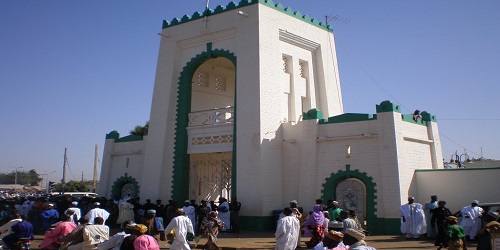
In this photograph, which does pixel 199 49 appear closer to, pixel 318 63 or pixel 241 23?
pixel 241 23

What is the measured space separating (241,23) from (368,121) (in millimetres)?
6599

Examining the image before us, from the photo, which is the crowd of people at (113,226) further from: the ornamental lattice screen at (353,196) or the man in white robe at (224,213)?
the ornamental lattice screen at (353,196)

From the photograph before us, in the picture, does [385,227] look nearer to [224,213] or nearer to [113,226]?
[224,213]

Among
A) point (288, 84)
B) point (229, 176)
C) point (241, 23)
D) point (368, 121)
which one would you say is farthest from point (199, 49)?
point (368, 121)

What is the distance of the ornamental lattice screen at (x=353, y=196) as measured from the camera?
1645 centimetres

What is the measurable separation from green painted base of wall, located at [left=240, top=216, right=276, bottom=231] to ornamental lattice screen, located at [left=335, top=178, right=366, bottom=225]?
2.66 m

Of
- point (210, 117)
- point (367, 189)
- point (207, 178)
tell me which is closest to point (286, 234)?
point (367, 189)

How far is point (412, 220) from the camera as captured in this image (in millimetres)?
14617

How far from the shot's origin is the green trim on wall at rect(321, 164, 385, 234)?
Answer: 1599 centimetres

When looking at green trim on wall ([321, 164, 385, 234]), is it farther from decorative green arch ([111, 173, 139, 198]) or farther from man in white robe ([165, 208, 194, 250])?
decorative green arch ([111, 173, 139, 198])

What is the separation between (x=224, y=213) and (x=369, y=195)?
5295 millimetres

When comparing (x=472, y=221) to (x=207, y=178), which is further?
(x=207, y=178)

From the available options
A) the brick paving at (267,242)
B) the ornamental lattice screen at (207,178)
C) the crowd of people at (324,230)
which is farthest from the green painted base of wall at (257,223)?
the ornamental lattice screen at (207,178)

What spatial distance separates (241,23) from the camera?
1919cm
